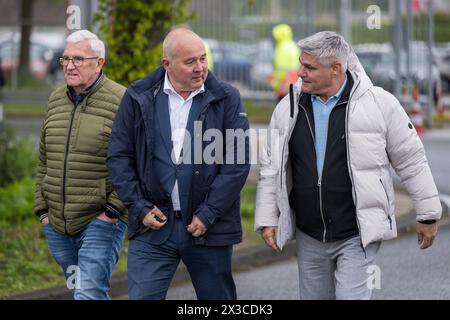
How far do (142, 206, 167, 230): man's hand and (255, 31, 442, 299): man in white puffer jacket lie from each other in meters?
0.52

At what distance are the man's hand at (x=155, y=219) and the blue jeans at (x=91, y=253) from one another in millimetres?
699

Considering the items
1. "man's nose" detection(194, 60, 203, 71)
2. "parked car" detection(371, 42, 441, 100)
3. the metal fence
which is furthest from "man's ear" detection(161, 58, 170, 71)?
the metal fence

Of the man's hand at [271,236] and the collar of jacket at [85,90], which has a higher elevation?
the collar of jacket at [85,90]

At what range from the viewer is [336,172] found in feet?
19.4

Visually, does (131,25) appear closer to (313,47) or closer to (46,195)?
(46,195)

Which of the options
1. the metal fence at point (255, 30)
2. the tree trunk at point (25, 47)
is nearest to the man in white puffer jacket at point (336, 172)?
the metal fence at point (255, 30)

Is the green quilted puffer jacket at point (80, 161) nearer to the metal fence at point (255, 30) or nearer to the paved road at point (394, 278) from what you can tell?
the paved road at point (394, 278)

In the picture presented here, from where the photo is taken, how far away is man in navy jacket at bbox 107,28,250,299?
5938mm

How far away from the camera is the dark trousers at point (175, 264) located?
19.6 ft

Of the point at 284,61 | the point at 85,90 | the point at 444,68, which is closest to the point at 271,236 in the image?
the point at 85,90

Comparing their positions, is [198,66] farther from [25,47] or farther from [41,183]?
[25,47]

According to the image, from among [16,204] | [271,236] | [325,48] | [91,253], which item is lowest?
[16,204]

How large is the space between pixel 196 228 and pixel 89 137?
0.98 metres

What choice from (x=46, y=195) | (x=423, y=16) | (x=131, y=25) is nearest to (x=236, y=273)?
(x=131, y=25)
